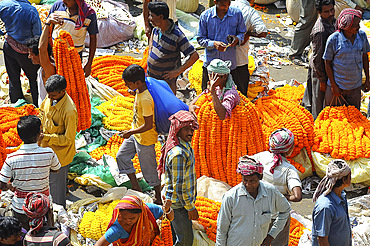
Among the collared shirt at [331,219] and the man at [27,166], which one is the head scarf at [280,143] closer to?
the collared shirt at [331,219]

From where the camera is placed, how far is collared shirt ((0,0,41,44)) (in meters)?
7.22

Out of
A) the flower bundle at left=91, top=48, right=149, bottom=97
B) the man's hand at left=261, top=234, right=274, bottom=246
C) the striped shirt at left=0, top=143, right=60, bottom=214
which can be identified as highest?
the striped shirt at left=0, top=143, right=60, bottom=214

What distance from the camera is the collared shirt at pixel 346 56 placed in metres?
6.64

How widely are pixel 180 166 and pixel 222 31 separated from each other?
2.97m

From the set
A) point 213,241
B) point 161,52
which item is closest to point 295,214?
point 213,241

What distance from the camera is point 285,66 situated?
31.0 ft

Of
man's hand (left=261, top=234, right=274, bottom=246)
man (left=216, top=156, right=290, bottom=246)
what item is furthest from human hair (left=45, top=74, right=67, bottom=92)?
A: man's hand (left=261, top=234, right=274, bottom=246)

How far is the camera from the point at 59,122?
17.0 ft

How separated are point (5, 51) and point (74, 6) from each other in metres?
1.48

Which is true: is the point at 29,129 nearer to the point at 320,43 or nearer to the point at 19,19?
the point at 19,19

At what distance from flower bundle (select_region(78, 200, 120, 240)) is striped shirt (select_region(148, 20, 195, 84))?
2.07m

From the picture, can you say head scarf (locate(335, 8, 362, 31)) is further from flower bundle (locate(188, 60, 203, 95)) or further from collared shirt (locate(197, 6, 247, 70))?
flower bundle (locate(188, 60, 203, 95))

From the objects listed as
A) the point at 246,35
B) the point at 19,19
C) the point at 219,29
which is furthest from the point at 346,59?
the point at 19,19

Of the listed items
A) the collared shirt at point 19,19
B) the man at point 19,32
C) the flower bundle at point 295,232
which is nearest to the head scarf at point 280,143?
the flower bundle at point 295,232
